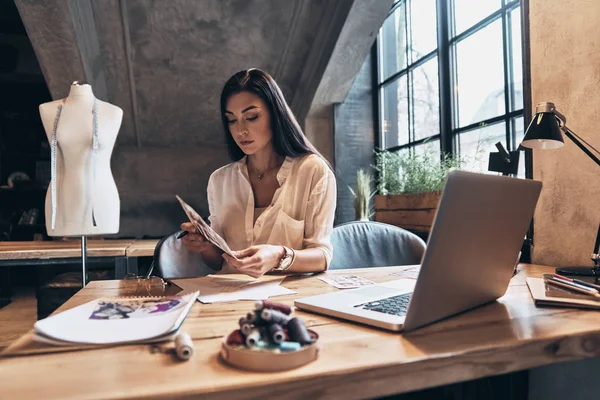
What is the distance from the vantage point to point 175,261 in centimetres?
153

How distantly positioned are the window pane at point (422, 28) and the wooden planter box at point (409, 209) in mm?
1190

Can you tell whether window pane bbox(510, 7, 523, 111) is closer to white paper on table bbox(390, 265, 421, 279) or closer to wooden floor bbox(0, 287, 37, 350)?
white paper on table bbox(390, 265, 421, 279)

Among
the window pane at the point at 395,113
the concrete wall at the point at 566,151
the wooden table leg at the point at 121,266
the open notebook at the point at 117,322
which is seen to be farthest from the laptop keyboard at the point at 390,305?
the window pane at the point at 395,113

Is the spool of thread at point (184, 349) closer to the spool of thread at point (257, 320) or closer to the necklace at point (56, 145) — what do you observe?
the spool of thread at point (257, 320)

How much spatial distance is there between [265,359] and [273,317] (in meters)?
A: 0.06

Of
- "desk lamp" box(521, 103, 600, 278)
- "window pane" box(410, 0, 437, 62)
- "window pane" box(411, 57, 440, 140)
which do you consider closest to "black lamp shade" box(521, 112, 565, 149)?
"desk lamp" box(521, 103, 600, 278)

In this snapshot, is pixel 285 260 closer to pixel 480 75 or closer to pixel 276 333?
pixel 276 333

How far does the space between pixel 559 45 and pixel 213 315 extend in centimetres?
141

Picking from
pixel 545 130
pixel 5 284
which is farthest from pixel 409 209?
pixel 5 284

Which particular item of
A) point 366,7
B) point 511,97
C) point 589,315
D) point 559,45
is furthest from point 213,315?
point 366,7

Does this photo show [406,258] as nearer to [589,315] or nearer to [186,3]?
[589,315]

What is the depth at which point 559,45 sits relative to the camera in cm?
A: 138

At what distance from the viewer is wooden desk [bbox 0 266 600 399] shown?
1.53 feet

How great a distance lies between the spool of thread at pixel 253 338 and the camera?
20.7 inches
